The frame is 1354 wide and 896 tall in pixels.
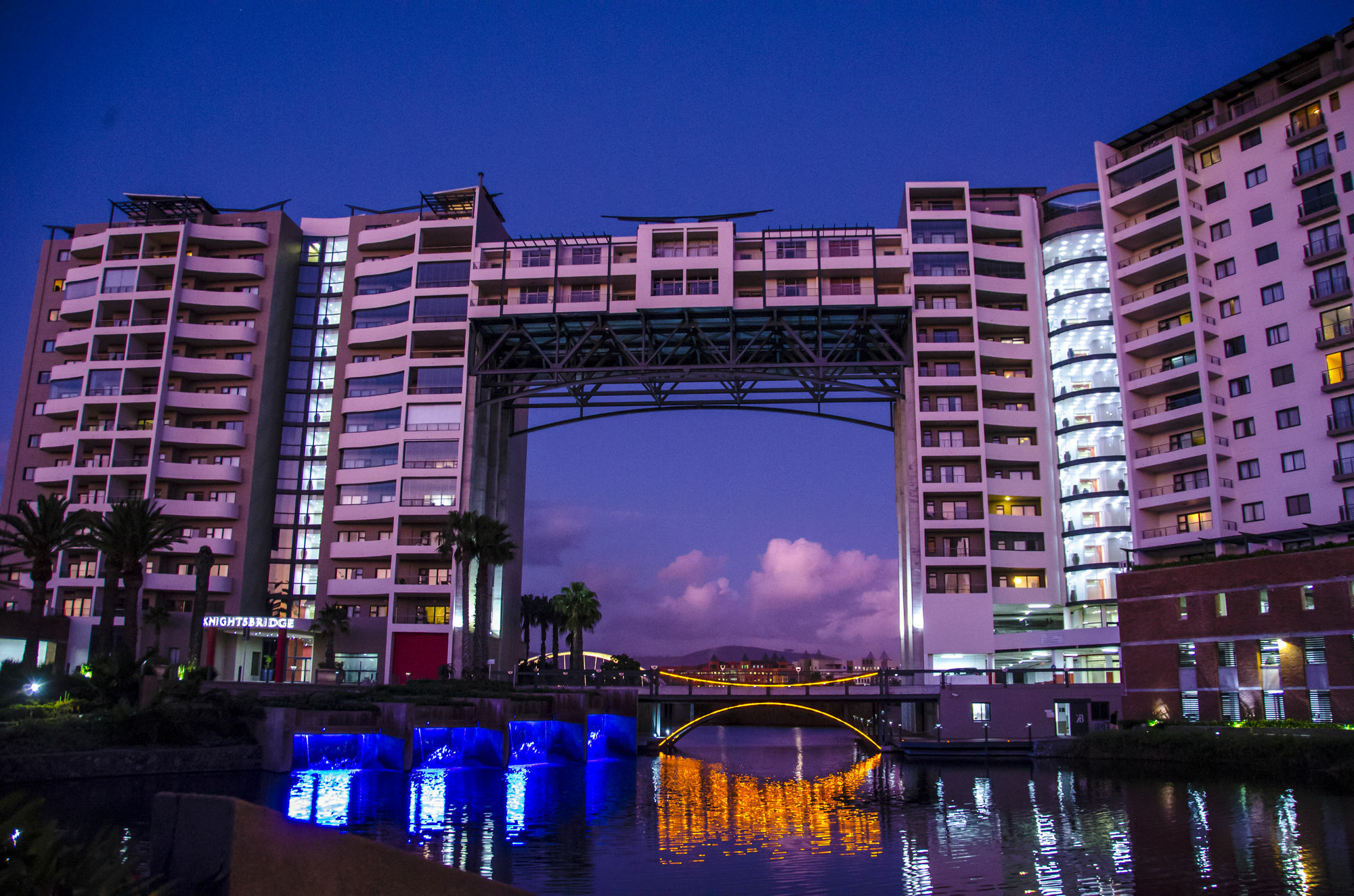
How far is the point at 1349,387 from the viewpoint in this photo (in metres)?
65.2

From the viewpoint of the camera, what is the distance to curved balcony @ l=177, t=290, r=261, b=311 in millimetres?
91000

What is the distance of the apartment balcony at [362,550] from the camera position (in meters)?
85.8

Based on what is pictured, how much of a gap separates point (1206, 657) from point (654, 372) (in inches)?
1765

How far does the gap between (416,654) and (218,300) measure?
36.9 metres

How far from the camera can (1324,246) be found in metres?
68.2

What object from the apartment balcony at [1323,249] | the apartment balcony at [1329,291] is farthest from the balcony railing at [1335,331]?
the apartment balcony at [1323,249]

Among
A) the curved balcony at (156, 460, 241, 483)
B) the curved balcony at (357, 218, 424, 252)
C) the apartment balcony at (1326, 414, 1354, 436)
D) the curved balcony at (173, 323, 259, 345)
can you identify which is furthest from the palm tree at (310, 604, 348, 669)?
the apartment balcony at (1326, 414, 1354, 436)

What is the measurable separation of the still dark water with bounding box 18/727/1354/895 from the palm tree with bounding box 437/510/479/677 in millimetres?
23987

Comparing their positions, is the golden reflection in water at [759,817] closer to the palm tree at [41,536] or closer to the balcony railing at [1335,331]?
the palm tree at [41,536]

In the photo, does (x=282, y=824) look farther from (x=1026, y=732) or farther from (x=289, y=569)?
(x=289, y=569)

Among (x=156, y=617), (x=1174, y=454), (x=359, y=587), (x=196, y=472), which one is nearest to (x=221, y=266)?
(x=196, y=472)

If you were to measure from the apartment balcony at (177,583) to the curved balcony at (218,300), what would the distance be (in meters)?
24.0

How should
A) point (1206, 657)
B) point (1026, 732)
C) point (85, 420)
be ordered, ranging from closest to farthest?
point (1206, 657), point (1026, 732), point (85, 420)

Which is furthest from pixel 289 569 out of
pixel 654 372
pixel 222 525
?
pixel 654 372
